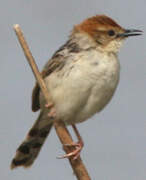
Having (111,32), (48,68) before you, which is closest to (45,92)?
(48,68)

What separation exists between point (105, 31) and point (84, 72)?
52 centimetres

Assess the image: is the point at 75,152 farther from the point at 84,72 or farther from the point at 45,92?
the point at 45,92

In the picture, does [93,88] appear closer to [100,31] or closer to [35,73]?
[100,31]

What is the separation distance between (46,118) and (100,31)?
108cm

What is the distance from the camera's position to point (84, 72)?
4094mm

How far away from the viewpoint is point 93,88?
4.20 m

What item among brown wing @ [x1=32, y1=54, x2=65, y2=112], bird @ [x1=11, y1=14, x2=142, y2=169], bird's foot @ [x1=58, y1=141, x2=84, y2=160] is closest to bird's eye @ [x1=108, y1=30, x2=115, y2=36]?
bird @ [x1=11, y1=14, x2=142, y2=169]

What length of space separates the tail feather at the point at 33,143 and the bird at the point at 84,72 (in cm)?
4

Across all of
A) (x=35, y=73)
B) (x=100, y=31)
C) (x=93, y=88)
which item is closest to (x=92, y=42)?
(x=100, y=31)

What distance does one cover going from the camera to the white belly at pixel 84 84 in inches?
162

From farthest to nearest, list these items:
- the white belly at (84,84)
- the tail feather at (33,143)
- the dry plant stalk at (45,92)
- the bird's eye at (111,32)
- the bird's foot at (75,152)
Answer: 1. the tail feather at (33,143)
2. the bird's eye at (111,32)
3. the white belly at (84,84)
4. the bird's foot at (75,152)
5. the dry plant stalk at (45,92)

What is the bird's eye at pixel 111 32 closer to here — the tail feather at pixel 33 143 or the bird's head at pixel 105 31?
the bird's head at pixel 105 31

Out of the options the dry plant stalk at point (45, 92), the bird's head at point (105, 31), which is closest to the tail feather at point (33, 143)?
the bird's head at point (105, 31)

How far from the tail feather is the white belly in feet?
2.01
